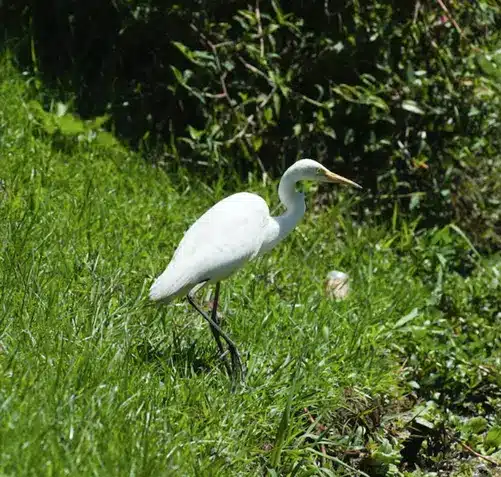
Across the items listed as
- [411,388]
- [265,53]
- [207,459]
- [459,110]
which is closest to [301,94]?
[265,53]

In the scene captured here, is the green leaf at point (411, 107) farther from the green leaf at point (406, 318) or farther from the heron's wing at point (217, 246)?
the heron's wing at point (217, 246)

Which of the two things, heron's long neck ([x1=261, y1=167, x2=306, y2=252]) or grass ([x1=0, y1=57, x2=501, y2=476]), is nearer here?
grass ([x1=0, y1=57, x2=501, y2=476])

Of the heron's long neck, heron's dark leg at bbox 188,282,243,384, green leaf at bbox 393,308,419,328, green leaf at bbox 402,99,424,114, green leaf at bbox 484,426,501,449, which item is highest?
the heron's long neck

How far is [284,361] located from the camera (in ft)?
14.2

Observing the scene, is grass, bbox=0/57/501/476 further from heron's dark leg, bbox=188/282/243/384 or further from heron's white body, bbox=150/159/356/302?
heron's white body, bbox=150/159/356/302

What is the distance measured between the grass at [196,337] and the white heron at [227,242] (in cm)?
23

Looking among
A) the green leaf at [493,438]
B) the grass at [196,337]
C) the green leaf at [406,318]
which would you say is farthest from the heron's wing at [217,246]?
the green leaf at [493,438]

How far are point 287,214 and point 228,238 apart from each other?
0.39m

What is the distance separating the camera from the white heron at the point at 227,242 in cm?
400

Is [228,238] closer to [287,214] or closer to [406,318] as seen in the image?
[287,214]

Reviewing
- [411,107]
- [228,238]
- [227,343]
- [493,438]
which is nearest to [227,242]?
[228,238]

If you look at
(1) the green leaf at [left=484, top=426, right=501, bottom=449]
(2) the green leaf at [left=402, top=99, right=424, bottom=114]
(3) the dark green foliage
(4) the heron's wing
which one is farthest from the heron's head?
(2) the green leaf at [left=402, top=99, right=424, bottom=114]

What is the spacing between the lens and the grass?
3.40 meters

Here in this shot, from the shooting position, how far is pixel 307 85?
641 cm
